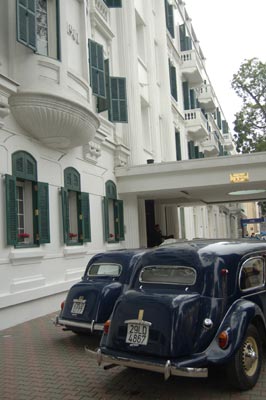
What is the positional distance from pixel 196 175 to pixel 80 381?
400 inches

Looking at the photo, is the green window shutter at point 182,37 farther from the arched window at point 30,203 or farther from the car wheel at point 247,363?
the car wheel at point 247,363

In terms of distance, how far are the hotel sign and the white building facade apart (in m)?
3.96

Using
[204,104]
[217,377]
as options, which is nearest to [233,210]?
[204,104]

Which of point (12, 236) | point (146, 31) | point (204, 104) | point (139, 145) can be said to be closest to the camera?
point (12, 236)

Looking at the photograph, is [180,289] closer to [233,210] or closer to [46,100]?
[46,100]

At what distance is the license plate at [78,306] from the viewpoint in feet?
23.3

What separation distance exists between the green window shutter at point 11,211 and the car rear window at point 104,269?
2.06 meters

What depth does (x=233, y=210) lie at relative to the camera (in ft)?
170

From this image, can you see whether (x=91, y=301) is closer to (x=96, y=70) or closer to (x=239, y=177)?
(x=96, y=70)

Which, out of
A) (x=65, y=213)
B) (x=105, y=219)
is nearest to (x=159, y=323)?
(x=65, y=213)

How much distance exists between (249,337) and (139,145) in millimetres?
12507

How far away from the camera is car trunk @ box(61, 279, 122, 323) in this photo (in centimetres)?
696

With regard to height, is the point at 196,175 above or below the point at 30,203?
above

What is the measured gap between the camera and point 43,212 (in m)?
10.4
